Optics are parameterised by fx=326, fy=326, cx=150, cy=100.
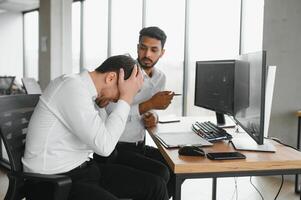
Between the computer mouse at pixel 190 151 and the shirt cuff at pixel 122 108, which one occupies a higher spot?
the shirt cuff at pixel 122 108

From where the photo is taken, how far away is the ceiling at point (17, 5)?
730 centimetres

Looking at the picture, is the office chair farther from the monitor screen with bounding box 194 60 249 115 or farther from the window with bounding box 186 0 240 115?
the window with bounding box 186 0 240 115

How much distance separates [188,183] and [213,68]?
61.3 inches

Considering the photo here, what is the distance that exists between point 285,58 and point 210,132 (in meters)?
2.07

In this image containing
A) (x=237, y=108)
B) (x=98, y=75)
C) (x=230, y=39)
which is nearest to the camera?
(x=98, y=75)

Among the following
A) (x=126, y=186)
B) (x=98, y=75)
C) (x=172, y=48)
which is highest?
(x=172, y=48)

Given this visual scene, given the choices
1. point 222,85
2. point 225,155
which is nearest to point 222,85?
point 222,85

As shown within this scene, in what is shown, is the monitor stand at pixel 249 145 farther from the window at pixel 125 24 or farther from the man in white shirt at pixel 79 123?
the window at pixel 125 24

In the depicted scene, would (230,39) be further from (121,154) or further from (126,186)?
(126,186)

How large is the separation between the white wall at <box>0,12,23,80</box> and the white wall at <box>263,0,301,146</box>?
22.7ft

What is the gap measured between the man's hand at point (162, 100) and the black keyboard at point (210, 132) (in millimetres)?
225

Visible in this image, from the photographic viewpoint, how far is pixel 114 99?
1.40 m

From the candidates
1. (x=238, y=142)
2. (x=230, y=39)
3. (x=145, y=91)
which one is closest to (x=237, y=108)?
(x=238, y=142)

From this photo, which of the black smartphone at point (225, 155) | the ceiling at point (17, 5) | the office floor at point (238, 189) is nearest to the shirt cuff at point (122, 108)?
the black smartphone at point (225, 155)
